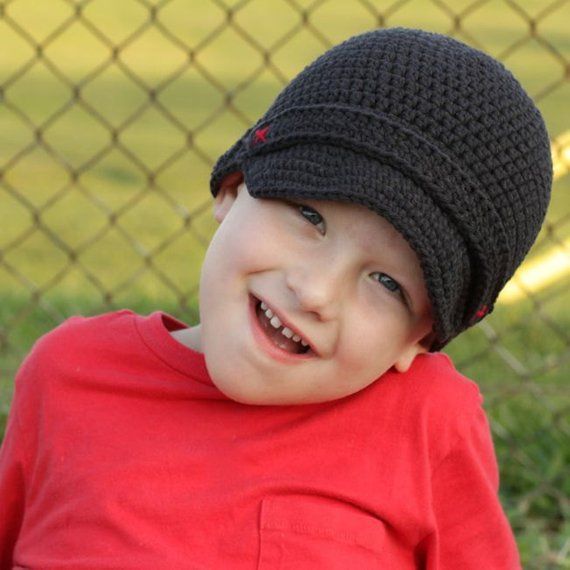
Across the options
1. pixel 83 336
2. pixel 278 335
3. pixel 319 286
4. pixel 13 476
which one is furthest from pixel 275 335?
pixel 13 476

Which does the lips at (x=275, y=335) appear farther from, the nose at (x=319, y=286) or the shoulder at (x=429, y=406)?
the shoulder at (x=429, y=406)

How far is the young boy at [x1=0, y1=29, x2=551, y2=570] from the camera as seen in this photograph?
164 centimetres

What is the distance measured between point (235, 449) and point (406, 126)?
1.57 ft

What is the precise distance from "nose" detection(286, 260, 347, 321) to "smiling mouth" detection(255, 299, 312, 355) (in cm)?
6

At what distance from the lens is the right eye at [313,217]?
168 cm

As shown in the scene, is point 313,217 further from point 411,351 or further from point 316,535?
point 316,535

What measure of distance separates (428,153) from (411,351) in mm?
311

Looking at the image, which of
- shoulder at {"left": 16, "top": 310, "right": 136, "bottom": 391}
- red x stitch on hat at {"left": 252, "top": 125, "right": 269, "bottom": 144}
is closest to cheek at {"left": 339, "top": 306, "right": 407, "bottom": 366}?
red x stitch on hat at {"left": 252, "top": 125, "right": 269, "bottom": 144}

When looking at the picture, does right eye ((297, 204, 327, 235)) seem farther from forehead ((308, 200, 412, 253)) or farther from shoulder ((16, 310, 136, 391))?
shoulder ((16, 310, 136, 391))

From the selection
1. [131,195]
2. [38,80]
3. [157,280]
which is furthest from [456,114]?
[38,80]

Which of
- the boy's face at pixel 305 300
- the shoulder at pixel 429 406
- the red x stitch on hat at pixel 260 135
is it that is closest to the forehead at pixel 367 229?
the boy's face at pixel 305 300

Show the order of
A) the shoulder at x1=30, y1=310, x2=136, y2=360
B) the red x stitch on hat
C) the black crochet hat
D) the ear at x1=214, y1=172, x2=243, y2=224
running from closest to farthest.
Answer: the black crochet hat
the red x stitch on hat
the ear at x1=214, y1=172, x2=243, y2=224
the shoulder at x1=30, y1=310, x2=136, y2=360

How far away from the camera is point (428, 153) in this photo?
162cm

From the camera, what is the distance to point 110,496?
1804mm
